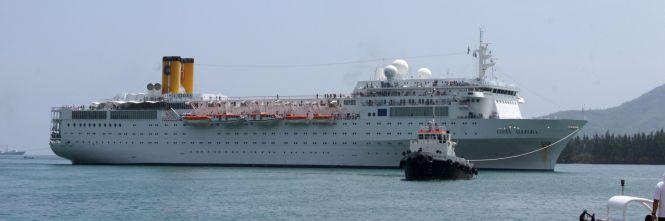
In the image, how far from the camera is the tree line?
146 metres

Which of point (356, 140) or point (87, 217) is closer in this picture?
point (87, 217)

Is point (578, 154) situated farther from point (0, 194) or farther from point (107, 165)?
point (0, 194)

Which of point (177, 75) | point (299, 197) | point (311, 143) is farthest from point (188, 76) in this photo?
point (299, 197)

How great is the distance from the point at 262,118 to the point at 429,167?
Result: 25985 millimetres

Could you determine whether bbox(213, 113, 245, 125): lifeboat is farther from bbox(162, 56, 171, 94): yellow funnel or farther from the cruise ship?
bbox(162, 56, 171, 94): yellow funnel

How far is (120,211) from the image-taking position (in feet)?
139

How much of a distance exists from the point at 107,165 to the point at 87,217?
167 ft

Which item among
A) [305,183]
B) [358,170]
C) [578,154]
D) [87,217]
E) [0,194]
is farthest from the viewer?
[578,154]

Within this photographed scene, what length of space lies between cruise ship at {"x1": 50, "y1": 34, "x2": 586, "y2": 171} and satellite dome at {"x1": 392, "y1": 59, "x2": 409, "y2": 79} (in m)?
0.08

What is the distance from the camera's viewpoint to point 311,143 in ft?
270

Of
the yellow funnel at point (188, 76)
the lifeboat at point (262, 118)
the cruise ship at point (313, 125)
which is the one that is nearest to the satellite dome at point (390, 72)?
the cruise ship at point (313, 125)

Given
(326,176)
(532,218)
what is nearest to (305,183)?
(326,176)

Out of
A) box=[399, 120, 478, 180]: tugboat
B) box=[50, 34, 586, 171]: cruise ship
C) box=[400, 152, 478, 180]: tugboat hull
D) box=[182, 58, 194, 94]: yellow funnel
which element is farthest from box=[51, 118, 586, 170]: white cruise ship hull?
box=[400, 152, 478, 180]: tugboat hull

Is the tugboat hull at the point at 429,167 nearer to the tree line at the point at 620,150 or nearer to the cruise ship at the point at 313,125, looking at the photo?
the cruise ship at the point at 313,125
